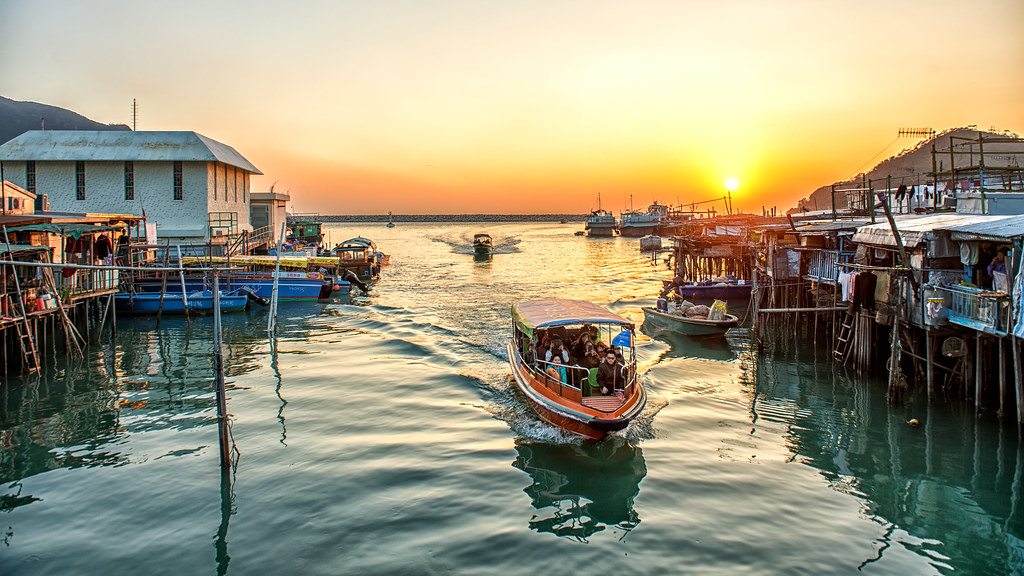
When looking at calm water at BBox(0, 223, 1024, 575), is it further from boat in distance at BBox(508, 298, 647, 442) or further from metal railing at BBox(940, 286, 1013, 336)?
metal railing at BBox(940, 286, 1013, 336)

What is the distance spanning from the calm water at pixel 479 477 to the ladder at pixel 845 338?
0.87m

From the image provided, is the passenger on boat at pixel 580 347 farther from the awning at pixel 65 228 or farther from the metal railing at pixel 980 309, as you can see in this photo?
the awning at pixel 65 228

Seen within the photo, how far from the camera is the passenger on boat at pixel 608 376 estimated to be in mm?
14742

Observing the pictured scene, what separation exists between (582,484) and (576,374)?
3192 millimetres

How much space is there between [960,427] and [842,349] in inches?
288

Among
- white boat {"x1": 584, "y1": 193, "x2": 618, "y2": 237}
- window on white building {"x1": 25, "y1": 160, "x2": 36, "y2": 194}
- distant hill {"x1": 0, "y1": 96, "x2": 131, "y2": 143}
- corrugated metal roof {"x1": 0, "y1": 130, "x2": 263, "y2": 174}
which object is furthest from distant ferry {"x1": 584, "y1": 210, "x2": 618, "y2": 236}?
window on white building {"x1": 25, "y1": 160, "x2": 36, "y2": 194}

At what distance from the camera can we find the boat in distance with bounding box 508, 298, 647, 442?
13.8m

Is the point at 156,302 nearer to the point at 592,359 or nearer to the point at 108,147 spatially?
the point at 108,147

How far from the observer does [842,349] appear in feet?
72.7

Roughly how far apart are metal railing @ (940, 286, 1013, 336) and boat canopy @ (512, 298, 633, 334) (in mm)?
7484

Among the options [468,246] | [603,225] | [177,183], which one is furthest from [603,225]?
[177,183]

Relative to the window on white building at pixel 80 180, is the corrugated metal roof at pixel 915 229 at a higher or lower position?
lower

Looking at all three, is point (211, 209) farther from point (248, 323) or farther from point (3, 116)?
point (3, 116)

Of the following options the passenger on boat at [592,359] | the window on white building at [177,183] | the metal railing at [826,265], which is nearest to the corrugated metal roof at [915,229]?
the metal railing at [826,265]
